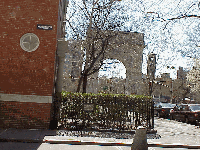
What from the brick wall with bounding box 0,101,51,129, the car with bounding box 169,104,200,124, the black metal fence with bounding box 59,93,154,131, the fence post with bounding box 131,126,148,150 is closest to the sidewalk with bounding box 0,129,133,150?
the brick wall with bounding box 0,101,51,129

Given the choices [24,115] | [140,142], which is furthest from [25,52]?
[140,142]

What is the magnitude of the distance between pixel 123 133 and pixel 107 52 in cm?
1137

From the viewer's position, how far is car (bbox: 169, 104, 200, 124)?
18.9 meters

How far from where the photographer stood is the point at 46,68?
1088cm

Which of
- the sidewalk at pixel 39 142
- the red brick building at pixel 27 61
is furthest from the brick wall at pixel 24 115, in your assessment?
the sidewalk at pixel 39 142

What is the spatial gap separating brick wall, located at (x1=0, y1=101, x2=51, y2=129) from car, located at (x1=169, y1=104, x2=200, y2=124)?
12.7 metres

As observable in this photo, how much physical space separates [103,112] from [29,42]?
16.0ft

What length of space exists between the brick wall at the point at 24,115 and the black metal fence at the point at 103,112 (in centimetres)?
104

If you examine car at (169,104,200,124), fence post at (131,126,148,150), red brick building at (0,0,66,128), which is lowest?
car at (169,104,200,124)

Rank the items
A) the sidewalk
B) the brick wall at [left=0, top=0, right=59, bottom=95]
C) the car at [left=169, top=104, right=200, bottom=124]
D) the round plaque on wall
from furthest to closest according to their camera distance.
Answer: the car at [left=169, top=104, right=200, bottom=124] → the round plaque on wall → the brick wall at [left=0, top=0, right=59, bottom=95] → the sidewalk

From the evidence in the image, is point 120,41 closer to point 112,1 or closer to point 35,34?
point 112,1

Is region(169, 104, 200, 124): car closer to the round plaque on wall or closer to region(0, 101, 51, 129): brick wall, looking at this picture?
region(0, 101, 51, 129): brick wall

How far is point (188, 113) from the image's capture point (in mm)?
20203

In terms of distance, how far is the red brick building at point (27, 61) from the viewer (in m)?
10.5
